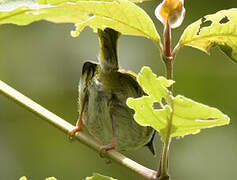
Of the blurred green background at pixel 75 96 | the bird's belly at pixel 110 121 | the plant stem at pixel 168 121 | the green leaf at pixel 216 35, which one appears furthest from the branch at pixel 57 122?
the blurred green background at pixel 75 96

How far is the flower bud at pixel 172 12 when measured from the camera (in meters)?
1.75

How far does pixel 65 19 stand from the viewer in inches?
85.9

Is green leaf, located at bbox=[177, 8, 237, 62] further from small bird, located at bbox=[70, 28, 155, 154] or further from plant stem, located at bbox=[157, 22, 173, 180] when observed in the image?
small bird, located at bbox=[70, 28, 155, 154]

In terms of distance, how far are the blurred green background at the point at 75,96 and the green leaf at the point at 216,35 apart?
2770mm

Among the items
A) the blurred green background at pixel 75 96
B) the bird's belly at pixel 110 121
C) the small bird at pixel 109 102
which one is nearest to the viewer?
the small bird at pixel 109 102

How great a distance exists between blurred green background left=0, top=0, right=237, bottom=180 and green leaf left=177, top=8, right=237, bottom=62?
2.77 m

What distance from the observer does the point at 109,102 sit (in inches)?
96.7

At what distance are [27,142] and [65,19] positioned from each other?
3056mm

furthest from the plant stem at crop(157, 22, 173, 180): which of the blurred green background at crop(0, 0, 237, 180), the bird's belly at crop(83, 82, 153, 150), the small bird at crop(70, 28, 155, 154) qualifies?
the blurred green background at crop(0, 0, 237, 180)

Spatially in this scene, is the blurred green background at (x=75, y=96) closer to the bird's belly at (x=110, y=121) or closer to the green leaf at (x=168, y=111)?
the bird's belly at (x=110, y=121)

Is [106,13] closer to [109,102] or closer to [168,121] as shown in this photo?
[168,121]

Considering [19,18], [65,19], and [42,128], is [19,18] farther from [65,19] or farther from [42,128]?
[42,128]

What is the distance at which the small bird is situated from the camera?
90.7 inches

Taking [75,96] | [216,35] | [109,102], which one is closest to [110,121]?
[109,102]
